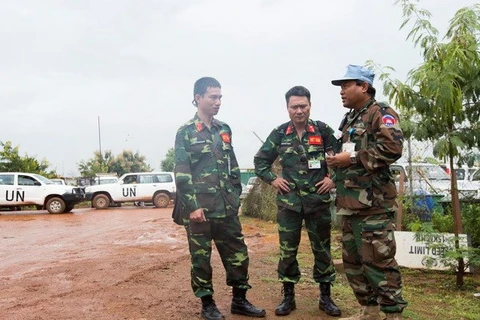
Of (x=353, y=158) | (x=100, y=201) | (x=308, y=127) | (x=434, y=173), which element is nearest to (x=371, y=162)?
→ (x=353, y=158)

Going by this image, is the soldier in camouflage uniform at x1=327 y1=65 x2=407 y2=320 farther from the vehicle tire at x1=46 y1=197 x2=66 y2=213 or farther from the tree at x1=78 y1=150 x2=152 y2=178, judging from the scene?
the tree at x1=78 y1=150 x2=152 y2=178

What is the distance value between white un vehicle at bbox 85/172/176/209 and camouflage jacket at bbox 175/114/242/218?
16.9m

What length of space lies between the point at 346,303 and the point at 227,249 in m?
1.18

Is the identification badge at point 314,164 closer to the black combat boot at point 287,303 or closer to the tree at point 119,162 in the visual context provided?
the black combat boot at point 287,303

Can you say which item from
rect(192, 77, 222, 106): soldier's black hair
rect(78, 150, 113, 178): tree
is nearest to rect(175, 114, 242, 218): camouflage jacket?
rect(192, 77, 222, 106): soldier's black hair

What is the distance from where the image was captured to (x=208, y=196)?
3.81m

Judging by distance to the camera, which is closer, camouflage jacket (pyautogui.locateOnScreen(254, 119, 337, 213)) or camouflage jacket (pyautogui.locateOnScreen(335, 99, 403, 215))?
camouflage jacket (pyautogui.locateOnScreen(335, 99, 403, 215))

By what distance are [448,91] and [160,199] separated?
1692 cm

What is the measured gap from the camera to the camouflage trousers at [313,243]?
13.0 feet

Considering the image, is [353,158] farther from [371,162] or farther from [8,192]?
[8,192]

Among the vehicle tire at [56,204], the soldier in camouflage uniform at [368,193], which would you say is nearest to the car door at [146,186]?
the vehicle tire at [56,204]

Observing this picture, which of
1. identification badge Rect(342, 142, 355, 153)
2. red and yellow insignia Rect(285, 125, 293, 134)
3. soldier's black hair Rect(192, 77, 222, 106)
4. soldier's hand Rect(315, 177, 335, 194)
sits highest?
soldier's black hair Rect(192, 77, 222, 106)

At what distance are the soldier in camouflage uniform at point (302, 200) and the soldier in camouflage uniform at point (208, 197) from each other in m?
0.35

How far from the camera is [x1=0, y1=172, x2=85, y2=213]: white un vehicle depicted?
1784 centimetres
